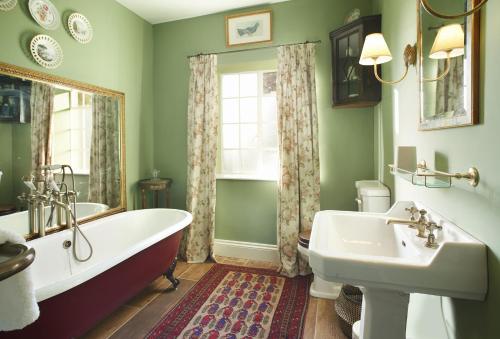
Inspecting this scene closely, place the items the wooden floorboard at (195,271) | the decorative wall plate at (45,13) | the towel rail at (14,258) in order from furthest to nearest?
the wooden floorboard at (195,271), the decorative wall plate at (45,13), the towel rail at (14,258)

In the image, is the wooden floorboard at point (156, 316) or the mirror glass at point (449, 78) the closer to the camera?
the mirror glass at point (449, 78)

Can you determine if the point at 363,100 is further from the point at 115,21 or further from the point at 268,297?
the point at 115,21

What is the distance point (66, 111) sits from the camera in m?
2.37

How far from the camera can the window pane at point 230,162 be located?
3.26 meters

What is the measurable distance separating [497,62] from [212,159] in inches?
98.9

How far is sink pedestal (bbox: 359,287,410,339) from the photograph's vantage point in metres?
1.07

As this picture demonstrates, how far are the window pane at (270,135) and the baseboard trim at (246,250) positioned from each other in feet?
3.75

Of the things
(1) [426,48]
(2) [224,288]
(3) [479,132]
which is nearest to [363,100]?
(1) [426,48]

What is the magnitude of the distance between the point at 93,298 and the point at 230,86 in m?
2.49

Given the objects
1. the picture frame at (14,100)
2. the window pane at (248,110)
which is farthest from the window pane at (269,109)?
the picture frame at (14,100)

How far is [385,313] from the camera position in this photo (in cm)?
108

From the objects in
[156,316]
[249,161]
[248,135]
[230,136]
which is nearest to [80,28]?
[230,136]

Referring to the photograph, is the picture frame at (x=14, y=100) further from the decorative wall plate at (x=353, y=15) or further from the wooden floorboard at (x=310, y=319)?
the decorative wall plate at (x=353, y=15)

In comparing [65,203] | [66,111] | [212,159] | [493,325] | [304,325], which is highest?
[66,111]
